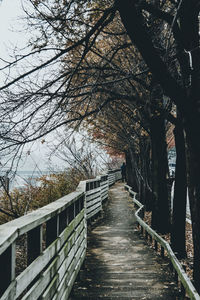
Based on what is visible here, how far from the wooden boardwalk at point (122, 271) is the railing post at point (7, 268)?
3.10 m

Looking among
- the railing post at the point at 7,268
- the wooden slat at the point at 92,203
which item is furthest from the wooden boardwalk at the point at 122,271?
the railing post at the point at 7,268

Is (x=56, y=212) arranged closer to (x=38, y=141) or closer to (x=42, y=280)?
(x=42, y=280)

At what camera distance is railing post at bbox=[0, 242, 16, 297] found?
175 cm

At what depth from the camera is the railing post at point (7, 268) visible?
1746mm

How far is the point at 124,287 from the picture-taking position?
5012 millimetres

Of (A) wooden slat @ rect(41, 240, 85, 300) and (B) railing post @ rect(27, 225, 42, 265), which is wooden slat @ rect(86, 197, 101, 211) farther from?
(B) railing post @ rect(27, 225, 42, 265)

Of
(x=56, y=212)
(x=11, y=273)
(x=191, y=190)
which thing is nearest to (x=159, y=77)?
(x=191, y=190)

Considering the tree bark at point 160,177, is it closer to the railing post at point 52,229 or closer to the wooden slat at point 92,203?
the wooden slat at point 92,203

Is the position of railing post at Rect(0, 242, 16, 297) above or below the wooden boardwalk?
above

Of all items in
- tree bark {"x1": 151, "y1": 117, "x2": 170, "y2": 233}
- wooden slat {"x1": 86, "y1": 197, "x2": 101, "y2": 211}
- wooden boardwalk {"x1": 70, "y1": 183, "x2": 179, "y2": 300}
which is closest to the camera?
wooden boardwalk {"x1": 70, "y1": 183, "x2": 179, "y2": 300}

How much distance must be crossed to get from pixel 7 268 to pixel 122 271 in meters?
4.64

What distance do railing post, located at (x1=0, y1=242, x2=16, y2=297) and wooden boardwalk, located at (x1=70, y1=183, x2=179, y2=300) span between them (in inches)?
122

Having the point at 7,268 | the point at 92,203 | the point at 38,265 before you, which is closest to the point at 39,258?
the point at 38,265

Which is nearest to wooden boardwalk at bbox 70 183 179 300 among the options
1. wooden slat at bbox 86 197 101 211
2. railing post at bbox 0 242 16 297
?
wooden slat at bbox 86 197 101 211
